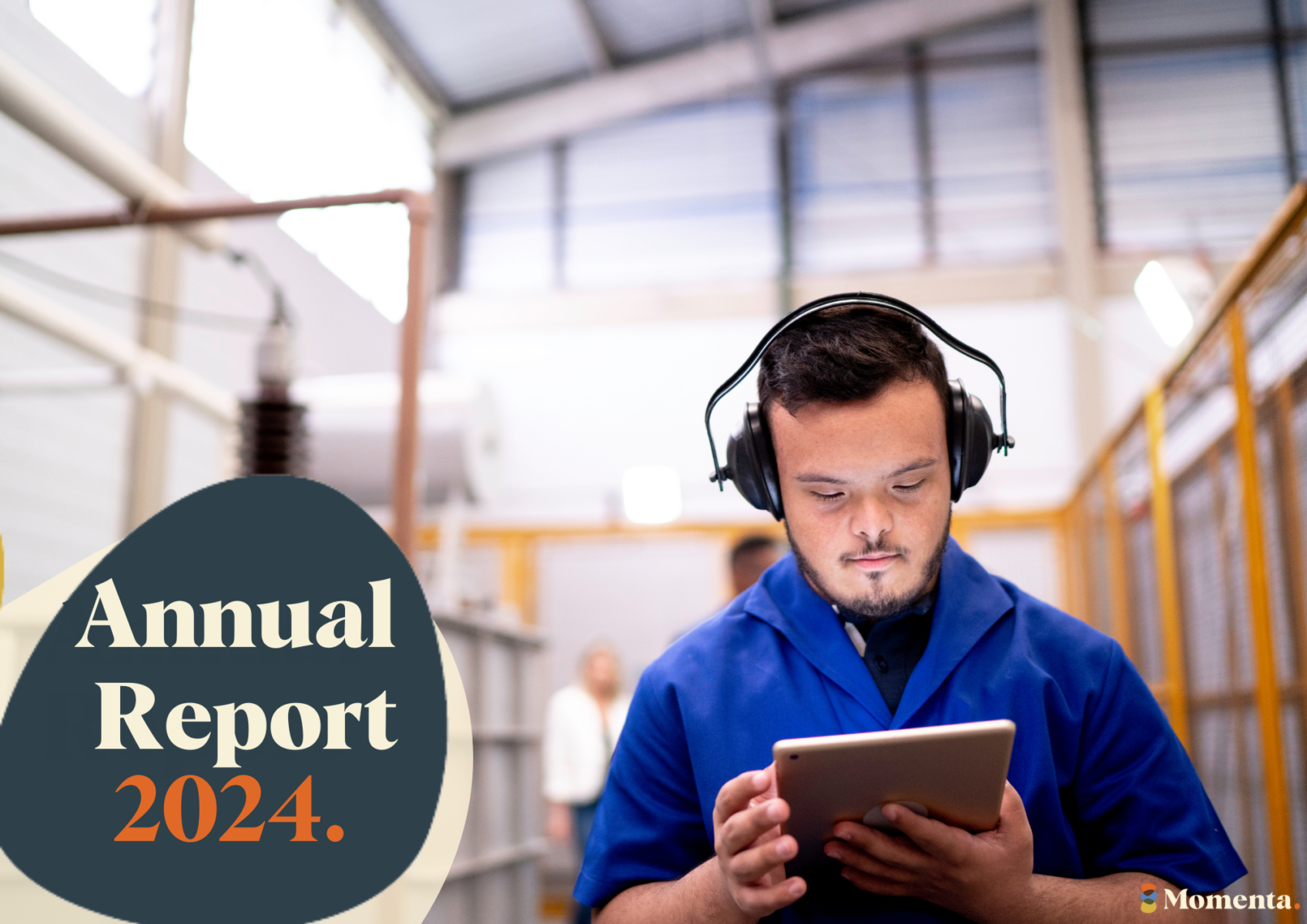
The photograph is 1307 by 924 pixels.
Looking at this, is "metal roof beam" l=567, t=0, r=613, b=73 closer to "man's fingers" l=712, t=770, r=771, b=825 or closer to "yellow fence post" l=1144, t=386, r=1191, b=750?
"yellow fence post" l=1144, t=386, r=1191, b=750

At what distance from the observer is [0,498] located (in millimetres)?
1544

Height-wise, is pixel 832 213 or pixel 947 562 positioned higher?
pixel 832 213

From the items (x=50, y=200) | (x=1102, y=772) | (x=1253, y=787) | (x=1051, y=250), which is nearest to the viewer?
(x=1102, y=772)

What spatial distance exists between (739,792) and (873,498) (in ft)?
0.93

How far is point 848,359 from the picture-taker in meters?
0.96

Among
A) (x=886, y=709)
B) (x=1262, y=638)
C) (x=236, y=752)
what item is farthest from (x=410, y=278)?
(x=1262, y=638)

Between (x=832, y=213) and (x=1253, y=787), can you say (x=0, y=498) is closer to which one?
(x=1253, y=787)

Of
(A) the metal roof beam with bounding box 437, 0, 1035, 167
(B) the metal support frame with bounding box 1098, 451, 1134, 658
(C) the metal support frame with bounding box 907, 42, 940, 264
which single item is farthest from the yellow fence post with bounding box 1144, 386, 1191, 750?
(A) the metal roof beam with bounding box 437, 0, 1035, 167

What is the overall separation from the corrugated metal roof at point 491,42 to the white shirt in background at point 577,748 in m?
3.50

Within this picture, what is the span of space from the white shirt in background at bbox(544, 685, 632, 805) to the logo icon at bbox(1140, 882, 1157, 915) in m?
4.63

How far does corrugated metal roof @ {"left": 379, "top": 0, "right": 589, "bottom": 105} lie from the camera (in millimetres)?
5055

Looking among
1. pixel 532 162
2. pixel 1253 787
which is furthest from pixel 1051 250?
pixel 1253 787

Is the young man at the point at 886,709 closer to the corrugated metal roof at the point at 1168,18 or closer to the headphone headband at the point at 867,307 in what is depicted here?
the headphone headband at the point at 867,307

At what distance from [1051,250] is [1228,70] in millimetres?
1803
